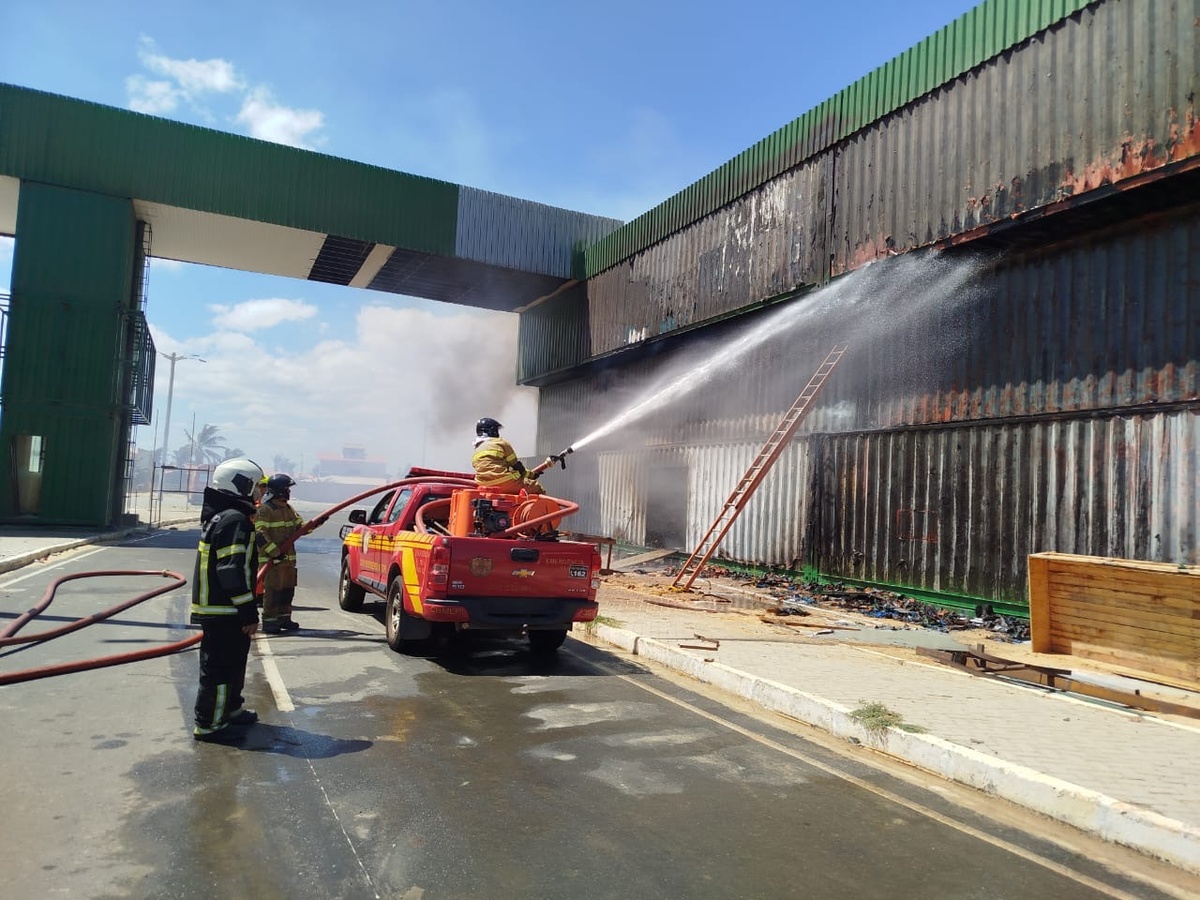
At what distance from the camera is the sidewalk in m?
4.00

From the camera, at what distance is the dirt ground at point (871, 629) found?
7023mm

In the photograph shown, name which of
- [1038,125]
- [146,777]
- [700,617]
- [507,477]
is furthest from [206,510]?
[1038,125]

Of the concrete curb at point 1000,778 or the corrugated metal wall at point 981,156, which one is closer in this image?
the concrete curb at point 1000,778

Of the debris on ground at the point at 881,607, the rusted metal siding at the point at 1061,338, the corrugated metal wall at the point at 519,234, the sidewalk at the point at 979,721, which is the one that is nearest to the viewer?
the sidewalk at the point at 979,721

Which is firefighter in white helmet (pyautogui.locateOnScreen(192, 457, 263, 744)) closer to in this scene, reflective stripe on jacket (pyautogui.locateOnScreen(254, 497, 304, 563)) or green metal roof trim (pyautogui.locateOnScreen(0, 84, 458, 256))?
reflective stripe on jacket (pyautogui.locateOnScreen(254, 497, 304, 563))

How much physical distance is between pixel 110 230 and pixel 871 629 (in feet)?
73.5

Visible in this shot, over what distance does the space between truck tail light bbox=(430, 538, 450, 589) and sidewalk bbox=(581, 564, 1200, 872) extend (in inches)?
96.7

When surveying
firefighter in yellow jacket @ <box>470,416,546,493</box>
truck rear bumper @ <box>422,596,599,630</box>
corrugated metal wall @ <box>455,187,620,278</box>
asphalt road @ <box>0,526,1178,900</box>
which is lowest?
asphalt road @ <box>0,526,1178,900</box>

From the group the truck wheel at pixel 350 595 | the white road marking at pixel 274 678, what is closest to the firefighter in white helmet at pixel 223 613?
the white road marking at pixel 274 678

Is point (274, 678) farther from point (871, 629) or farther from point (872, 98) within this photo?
point (872, 98)

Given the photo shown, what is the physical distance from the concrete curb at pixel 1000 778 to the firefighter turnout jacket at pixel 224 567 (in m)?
3.99

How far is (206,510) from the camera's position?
518 centimetres

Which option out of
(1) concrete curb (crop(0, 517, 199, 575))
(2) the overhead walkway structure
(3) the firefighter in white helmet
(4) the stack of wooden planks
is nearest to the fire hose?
(3) the firefighter in white helmet

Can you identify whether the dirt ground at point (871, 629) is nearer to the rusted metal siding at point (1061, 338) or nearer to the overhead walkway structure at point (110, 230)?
the rusted metal siding at point (1061, 338)
